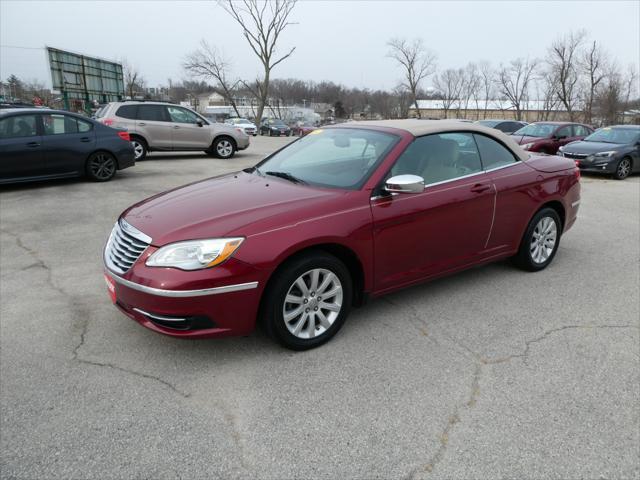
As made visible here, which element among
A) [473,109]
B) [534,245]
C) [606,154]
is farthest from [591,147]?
[473,109]

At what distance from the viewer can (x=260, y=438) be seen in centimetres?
247

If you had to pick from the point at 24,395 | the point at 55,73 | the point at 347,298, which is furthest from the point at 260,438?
the point at 55,73

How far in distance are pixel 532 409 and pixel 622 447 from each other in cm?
44

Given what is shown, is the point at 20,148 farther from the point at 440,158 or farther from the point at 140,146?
the point at 440,158

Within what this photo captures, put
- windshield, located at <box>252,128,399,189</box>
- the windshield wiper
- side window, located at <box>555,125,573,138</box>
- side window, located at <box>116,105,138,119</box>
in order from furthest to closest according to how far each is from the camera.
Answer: side window, located at <box>555,125,573,138</box>
side window, located at <box>116,105,138,119</box>
the windshield wiper
windshield, located at <box>252,128,399,189</box>

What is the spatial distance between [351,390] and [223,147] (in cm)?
1290

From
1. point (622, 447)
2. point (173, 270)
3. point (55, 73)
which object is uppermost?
point (55, 73)

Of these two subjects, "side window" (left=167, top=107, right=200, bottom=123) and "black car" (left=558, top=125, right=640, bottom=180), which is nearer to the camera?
"black car" (left=558, top=125, right=640, bottom=180)

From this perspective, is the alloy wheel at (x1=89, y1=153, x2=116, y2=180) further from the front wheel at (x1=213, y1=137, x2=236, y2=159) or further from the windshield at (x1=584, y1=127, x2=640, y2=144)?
the windshield at (x1=584, y1=127, x2=640, y2=144)

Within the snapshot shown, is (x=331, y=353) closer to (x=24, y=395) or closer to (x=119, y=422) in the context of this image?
(x=119, y=422)

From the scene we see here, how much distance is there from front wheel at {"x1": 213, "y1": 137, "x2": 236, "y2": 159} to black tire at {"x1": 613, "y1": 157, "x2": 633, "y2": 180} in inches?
426

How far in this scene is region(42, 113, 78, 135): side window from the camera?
890 cm

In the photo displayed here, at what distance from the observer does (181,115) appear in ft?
45.4

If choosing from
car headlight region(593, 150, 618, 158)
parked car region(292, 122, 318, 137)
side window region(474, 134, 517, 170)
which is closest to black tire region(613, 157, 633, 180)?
car headlight region(593, 150, 618, 158)
